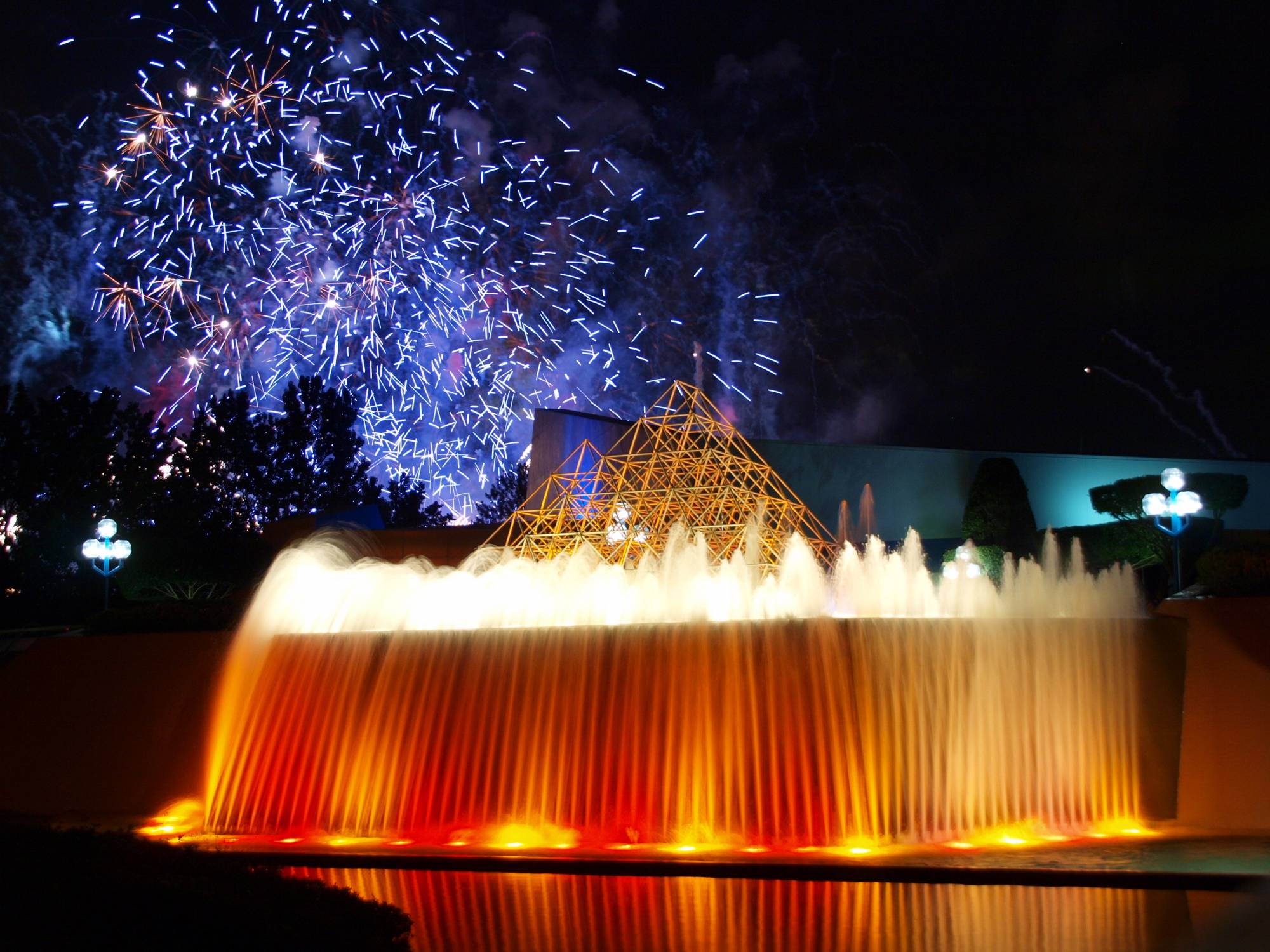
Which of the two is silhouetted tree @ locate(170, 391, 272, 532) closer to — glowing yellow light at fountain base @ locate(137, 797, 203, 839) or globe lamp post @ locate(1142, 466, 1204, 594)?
glowing yellow light at fountain base @ locate(137, 797, 203, 839)

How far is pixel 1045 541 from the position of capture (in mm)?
25359

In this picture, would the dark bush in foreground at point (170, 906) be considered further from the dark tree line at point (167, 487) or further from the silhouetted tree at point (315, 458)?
the silhouetted tree at point (315, 458)

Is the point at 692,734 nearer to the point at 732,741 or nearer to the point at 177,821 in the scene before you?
the point at 732,741

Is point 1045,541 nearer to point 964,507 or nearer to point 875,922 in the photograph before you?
point 964,507

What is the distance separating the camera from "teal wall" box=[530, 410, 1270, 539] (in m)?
28.1

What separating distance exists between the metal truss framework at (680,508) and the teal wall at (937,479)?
33.5 feet

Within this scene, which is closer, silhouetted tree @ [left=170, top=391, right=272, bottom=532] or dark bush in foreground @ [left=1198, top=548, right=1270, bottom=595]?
dark bush in foreground @ [left=1198, top=548, right=1270, bottom=595]

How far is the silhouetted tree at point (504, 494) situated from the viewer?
57531 millimetres

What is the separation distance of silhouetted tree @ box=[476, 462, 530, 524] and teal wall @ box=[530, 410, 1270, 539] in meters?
30.7

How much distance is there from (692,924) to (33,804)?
9.14 metres

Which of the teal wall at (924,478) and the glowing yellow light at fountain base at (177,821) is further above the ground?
the teal wall at (924,478)

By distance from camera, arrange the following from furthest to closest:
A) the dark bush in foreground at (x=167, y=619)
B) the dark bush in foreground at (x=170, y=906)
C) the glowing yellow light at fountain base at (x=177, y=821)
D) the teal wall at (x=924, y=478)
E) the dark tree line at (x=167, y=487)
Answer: the teal wall at (x=924, y=478) < the dark tree line at (x=167, y=487) < the dark bush in foreground at (x=167, y=619) < the glowing yellow light at fountain base at (x=177, y=821) < the dark bush in foreground at (x=170, y=906)

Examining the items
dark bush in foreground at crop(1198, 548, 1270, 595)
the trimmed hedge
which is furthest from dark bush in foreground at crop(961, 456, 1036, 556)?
dark bush in foreground at crop(1198, 548, 1270, 595)

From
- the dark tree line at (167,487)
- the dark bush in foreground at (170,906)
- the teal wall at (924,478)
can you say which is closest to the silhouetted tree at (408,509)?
the dark tree line at (167,487)
